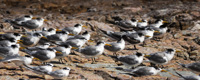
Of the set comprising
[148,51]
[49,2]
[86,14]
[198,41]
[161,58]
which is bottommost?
[161,58]

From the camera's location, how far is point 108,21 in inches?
738

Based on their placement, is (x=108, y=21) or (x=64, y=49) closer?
(x=64, y=49)

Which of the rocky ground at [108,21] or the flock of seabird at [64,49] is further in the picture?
the rocky ground at [108,21]

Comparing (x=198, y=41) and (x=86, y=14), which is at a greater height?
(x=86, y=14)

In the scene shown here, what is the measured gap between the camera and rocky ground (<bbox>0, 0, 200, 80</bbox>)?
33.2 feet

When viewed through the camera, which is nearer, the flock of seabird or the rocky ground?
the flock of seabird

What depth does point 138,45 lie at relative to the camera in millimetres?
14695

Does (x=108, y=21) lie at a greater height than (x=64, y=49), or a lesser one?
greater

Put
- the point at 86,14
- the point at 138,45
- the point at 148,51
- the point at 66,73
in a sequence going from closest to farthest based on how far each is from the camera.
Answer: the point at 66,73 → the point at 148,51 → the point at 138,45 → the point at 86,14

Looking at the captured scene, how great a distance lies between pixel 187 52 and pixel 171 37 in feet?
7.87

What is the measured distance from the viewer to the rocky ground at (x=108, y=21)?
1012 cm

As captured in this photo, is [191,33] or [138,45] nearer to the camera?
[138,45]

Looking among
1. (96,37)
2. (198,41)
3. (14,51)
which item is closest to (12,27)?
(96,37)

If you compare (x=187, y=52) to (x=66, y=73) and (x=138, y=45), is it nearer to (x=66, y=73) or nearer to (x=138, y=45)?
(x=138, y=45)
